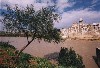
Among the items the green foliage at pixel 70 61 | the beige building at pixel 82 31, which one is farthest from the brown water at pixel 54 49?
the beige building at pixel 82 31

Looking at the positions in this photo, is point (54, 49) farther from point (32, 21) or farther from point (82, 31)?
point (82, 31)

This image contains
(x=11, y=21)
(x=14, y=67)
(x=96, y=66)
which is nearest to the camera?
(x=14, y=67)

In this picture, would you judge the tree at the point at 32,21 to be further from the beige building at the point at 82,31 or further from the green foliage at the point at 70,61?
the beige building at the point at 82,31

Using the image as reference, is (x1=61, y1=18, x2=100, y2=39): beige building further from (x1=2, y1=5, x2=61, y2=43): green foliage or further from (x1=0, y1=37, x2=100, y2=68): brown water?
(x1=2, y1=5, x2=61, y2=43): green foliage

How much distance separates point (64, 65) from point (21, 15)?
8129 millimetres

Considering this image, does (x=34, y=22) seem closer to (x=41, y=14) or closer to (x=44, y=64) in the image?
(x=41, y=14)

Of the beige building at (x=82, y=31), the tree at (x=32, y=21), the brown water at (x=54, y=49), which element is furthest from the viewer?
the beige building at (x=82, y=31)

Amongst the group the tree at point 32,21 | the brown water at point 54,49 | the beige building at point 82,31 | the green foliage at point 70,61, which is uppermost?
the tree at point 32,21

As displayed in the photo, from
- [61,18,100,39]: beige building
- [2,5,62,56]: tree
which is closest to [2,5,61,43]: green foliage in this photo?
[2,5,62,56]: tree

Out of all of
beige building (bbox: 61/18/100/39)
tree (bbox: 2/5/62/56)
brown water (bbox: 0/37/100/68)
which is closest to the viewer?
tree (bbox: 2/5/62/56)

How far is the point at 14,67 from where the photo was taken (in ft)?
68.1

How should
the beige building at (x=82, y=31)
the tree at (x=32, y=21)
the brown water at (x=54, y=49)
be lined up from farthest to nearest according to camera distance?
1. the beige building at (x=82, y=31)
2. the brown water at (x=54, y=49)
3. the tree at (x=32, y=21)

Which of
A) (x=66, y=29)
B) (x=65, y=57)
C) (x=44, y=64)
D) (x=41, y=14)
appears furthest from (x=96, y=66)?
(x=66, y=29)

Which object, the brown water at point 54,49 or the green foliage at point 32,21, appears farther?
the brown water at point 54,49
